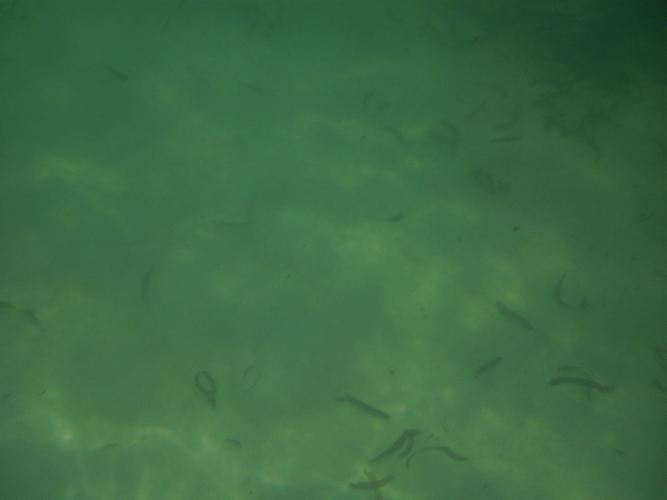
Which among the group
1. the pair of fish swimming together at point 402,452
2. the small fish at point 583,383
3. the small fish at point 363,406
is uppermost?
the small fish at point 583,383

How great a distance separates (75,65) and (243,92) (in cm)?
242

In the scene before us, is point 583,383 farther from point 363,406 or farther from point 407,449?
point 363,406

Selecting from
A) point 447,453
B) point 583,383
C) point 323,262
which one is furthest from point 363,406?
point 583,383

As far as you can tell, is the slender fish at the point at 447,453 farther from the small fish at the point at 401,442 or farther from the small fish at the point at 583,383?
the small fish at the point at 583,383

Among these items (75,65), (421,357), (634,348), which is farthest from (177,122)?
(634,348)

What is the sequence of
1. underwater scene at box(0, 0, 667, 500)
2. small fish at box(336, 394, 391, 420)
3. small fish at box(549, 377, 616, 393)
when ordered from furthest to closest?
small fish at box(549, 377, 616, 393), small fish at box(336, 394, 391, 420), underwater scene at box(0, 0, 667, 500)

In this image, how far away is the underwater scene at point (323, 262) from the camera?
310 cm

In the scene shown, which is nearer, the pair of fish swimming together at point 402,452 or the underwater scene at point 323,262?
the pair of fish swimming together at point 402,452

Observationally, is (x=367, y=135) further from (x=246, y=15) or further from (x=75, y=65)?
(x=75, y=65)

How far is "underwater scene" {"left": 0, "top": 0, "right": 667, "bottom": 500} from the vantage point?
3.10m

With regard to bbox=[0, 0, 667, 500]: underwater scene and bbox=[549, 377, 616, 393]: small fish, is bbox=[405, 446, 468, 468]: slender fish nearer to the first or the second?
bbox=[0, 0, 667, 500]: underwater scene

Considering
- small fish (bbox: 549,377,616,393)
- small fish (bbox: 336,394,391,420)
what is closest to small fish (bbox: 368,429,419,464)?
small fish (bbox: 336,394,391,420)

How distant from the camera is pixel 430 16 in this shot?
6094 mm

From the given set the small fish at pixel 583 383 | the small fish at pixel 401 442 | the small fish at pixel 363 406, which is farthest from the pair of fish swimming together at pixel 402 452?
the small fish at pixel 583 383
